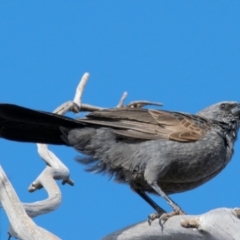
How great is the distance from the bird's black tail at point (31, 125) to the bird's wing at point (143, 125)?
0.75ft

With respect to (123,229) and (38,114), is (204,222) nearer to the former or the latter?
(123,229)

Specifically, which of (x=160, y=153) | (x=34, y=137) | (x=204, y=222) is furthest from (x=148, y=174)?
(x=204, y=222)

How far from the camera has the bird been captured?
6.87 metres

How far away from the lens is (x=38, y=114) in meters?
6.88

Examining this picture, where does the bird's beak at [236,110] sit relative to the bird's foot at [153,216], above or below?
above

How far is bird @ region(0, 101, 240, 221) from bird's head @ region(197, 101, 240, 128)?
0.63 feet

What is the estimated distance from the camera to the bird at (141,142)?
687 cm

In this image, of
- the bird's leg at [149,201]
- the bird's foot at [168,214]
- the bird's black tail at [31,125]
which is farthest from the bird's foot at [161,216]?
the bird's black tail at [31,125]

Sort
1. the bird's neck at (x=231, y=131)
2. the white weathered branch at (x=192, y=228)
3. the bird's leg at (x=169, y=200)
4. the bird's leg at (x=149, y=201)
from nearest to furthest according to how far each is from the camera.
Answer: the white weathered branch at (x=192, y=228) → the bird's leg at (x=169, y=200) → the bird's leg at (x=149, y=201) → the bird's neck at (x=231, y=131)

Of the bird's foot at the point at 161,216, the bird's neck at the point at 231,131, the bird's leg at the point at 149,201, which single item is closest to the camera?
the bird's foot at the point at 161,216

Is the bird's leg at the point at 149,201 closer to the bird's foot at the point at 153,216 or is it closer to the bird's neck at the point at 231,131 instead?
the bird's foot at the point at 153,216

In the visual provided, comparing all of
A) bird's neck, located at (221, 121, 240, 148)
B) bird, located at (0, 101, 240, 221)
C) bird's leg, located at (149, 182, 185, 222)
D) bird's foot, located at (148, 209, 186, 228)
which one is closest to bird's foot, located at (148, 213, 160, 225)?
bird's foot, located at (148, 209, 186, 228)

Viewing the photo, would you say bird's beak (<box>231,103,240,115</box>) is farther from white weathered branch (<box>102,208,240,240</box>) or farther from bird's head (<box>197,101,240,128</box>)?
white weathered branch (<box>102,208,240,240</box>)

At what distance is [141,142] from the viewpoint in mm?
7055
